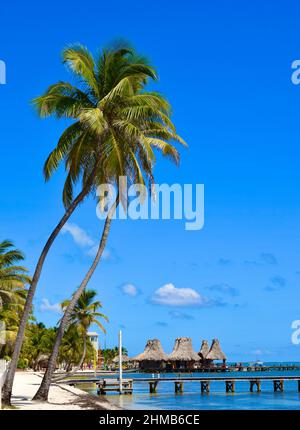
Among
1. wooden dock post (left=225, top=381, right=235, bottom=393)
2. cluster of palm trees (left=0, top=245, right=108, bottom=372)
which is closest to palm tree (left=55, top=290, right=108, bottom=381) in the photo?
cluster of palm trees (left=0, top=245, right=108, bottom=372)

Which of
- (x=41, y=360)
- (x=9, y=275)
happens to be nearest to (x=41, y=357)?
(x=41, y=360)

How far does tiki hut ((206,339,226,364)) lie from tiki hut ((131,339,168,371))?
27.6ft

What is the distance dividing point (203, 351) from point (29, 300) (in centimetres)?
8073

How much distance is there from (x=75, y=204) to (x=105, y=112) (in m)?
3.42

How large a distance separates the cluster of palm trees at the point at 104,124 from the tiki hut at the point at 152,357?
69.2 meters

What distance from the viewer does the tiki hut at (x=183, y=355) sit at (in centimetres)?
8925

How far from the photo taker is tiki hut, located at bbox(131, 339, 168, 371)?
292 ft

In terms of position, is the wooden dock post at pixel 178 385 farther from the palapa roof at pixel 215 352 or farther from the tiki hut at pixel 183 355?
the palapa roof at pixel 215 352

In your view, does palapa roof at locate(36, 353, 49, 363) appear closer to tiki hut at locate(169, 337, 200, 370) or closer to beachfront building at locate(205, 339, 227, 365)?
tiki hut at locate(169, 337, 200, 370)

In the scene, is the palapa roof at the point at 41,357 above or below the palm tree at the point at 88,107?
below

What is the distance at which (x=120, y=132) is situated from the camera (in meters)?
21.5

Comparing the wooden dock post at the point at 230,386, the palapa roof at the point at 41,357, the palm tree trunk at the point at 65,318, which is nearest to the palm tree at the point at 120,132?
the palm tree trunk at the point at 65,318
